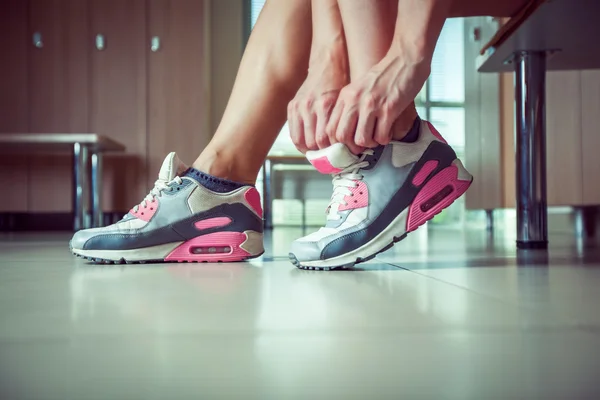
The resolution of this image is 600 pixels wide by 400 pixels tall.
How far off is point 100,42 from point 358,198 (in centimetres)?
320

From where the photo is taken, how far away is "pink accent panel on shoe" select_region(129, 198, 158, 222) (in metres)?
1.00

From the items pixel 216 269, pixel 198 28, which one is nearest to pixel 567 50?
pixel 216 269

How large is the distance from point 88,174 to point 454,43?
3.48 meters

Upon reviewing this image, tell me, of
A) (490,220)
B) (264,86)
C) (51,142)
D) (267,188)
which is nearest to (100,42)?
(51,142)

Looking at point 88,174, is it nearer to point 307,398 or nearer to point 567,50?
point 567,50

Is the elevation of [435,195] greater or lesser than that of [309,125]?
lesser

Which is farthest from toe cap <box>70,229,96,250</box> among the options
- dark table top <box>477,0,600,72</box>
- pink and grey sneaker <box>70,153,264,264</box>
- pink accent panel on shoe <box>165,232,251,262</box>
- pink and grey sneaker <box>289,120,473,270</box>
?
dark table top <box>477,0,600,72</box>

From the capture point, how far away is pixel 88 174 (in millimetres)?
3629

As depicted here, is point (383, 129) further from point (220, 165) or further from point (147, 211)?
point (147, 211)

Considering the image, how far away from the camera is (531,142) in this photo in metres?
1.37

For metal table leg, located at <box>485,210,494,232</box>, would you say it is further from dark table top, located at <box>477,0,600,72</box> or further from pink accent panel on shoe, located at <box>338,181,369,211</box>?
pink accent panel on shoe, located at <box>338,181,369,211</box>

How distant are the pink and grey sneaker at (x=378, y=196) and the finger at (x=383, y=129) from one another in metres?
0.04

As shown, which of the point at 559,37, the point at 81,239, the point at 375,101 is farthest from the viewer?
the point at 559,37

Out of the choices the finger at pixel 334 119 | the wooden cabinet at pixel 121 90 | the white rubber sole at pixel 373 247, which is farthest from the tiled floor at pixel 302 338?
the wooden cabinet at pixel 121 90
